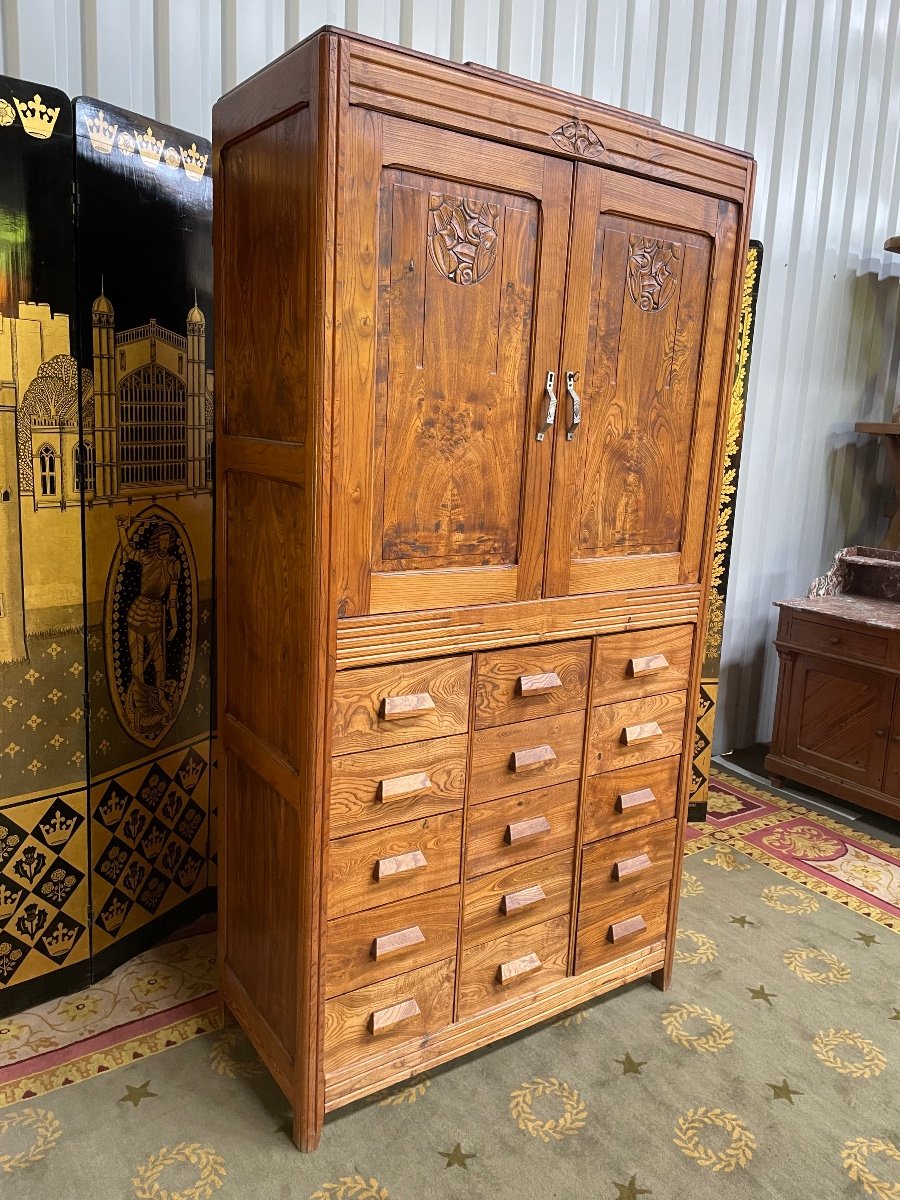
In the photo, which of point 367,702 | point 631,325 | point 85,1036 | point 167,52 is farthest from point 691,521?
point 85,1036

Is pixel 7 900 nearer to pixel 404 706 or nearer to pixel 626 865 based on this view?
pixel 404 706

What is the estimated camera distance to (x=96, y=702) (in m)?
2.17

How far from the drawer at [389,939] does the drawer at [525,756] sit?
0.24 meters

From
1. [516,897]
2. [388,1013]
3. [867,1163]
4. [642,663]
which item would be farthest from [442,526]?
[867,1163]

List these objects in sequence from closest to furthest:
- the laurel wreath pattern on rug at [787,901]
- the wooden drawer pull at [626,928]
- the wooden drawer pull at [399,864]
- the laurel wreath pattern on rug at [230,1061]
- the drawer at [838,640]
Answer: the wooden drawer pull at [399,864] < the laurel wreath pattern on rug at [230,1061] < the wooden drawer pull at [626,928] < the laurel wreath pattern on rug at [787,901] < the drawer at [838,640]

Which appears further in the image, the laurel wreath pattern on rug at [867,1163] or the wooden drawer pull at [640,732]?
the wooden drawer pull at [640,732]

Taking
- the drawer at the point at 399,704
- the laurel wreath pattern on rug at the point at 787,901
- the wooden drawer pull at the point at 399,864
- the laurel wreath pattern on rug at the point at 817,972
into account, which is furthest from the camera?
the laurel wreath pattern on rug at the point at 787,901

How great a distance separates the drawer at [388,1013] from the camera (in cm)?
181

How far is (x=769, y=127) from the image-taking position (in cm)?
358

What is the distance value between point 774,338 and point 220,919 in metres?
3.12

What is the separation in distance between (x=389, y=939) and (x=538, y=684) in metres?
0.60

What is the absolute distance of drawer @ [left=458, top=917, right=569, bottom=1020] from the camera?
2.00m

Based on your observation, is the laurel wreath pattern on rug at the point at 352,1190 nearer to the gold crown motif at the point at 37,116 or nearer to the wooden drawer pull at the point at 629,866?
the wooden drawer pull at the point at 629,866

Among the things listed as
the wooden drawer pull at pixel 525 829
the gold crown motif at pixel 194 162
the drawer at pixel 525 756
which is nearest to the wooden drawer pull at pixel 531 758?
the drawer at pixel 525 756
